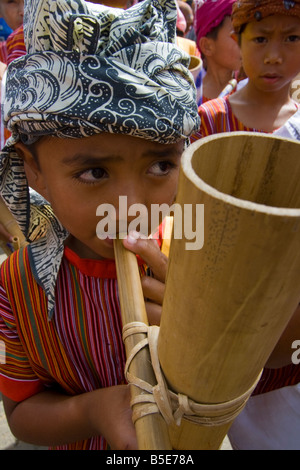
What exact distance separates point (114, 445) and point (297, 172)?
68 centimetres

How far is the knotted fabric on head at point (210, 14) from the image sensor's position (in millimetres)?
3156

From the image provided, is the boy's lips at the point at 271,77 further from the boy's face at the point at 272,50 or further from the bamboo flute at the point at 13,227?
the bamboo flute at the point at 13,227

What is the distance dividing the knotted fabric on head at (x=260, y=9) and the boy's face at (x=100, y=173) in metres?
1.28

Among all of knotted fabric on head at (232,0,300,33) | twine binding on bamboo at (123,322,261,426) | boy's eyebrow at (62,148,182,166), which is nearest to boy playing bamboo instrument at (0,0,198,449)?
boy's eyebrow at (62,148,182,166)

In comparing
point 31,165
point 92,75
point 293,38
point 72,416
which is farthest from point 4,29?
point 72,416

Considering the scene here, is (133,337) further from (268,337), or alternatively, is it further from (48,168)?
(48,168)

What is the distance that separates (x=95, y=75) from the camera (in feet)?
2.58

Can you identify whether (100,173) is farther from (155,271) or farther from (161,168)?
(155,271)

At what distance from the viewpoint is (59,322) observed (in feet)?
3.56

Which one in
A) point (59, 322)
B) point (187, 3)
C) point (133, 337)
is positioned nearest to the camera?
point (133, 337)

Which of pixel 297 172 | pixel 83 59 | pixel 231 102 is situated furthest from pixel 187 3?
pixel 297 172
